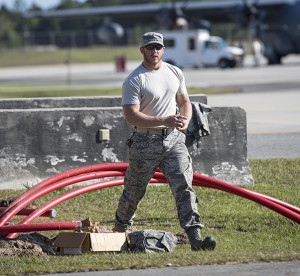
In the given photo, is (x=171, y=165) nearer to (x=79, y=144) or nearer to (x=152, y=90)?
(x=152, y=90)

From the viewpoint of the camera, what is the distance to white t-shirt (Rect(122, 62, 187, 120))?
7207 millimetres

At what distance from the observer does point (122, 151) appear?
11.2 metres

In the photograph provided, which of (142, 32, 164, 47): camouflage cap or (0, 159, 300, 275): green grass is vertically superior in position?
(142, 32, 164, 47): camouflage cap

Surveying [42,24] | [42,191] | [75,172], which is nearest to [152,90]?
[42,191]

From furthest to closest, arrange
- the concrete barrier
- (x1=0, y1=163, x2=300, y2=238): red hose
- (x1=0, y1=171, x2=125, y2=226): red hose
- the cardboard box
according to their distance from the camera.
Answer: the concrete barrier, (x1=0, y1=163, x2=300, y2=238): red hose, (x1=0, y1=171, x2=125, y2=226): red hose, the cardboard box

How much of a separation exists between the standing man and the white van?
47.4 meters

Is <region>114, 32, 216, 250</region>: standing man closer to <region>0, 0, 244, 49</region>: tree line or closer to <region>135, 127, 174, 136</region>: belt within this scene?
<region>135, 127, 174, 136</region>: belt

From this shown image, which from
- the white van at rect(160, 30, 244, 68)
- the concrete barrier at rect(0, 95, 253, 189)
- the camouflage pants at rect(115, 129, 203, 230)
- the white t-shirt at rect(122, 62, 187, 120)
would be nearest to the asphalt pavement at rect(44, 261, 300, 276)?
the camouflage pants at rect(115, 129, 203, 230)

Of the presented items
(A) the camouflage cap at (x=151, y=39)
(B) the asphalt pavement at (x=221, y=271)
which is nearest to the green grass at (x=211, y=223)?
(B) the asphalt pavement at (x=221, y=271)

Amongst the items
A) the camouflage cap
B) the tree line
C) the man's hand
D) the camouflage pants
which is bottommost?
the camouflage pants

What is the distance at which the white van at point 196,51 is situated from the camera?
5456 centimetres

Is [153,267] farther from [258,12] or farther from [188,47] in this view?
[258,12]

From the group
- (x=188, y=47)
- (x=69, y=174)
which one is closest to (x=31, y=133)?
(x=69, y=174)

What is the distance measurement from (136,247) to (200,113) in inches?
150
